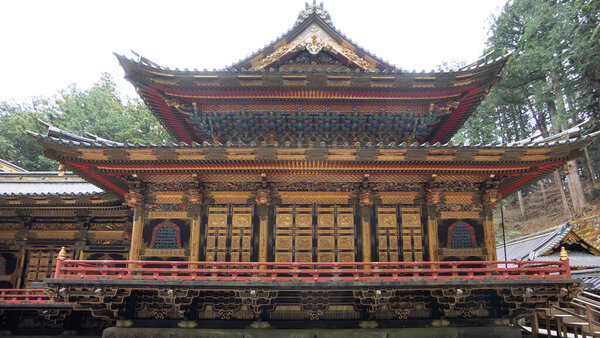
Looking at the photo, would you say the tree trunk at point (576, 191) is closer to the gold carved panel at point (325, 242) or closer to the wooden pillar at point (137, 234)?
the gold carved panel at point (325, 242)

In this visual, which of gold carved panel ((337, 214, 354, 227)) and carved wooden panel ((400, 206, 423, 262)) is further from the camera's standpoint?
gold carved panel ((337, 214, 354, 227))

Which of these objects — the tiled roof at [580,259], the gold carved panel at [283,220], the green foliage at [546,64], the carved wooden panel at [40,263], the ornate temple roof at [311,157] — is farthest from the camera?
the green foliage at [546,64]

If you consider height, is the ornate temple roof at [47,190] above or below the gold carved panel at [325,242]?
above

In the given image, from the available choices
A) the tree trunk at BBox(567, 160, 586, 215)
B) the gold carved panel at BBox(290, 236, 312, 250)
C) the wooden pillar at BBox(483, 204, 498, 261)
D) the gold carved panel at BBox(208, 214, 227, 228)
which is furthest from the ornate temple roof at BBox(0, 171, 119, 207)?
the tree trunk at BBox(567, 160, 586, 215)

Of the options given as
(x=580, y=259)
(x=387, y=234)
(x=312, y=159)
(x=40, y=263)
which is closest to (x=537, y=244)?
(x=580, y=259)

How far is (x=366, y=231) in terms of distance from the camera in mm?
12656

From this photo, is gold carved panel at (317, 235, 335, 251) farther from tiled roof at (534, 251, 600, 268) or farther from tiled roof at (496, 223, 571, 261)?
tiled roof at (534, 251, 600, 268)

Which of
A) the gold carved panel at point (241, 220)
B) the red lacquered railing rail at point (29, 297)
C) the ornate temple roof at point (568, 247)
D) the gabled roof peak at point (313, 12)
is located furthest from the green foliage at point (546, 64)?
the red lacquered railing rail at point (29, 297)

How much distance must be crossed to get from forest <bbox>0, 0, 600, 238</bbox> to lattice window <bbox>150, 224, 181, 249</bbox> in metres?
28.6

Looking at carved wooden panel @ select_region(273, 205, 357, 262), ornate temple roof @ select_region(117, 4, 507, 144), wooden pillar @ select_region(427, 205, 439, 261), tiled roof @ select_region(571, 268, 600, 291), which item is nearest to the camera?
wooden pillar @ select_region(427, 205, 439, 261)

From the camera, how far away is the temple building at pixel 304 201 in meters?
11.0

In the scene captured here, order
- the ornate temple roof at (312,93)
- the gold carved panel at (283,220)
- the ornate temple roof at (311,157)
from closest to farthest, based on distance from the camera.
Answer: the ornate temple roof at (311,157), the gold carved panel at (283,220), the ornate temple roof at (312,93)

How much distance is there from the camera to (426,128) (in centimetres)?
1497

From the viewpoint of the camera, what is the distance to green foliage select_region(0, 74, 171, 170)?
4162cm
